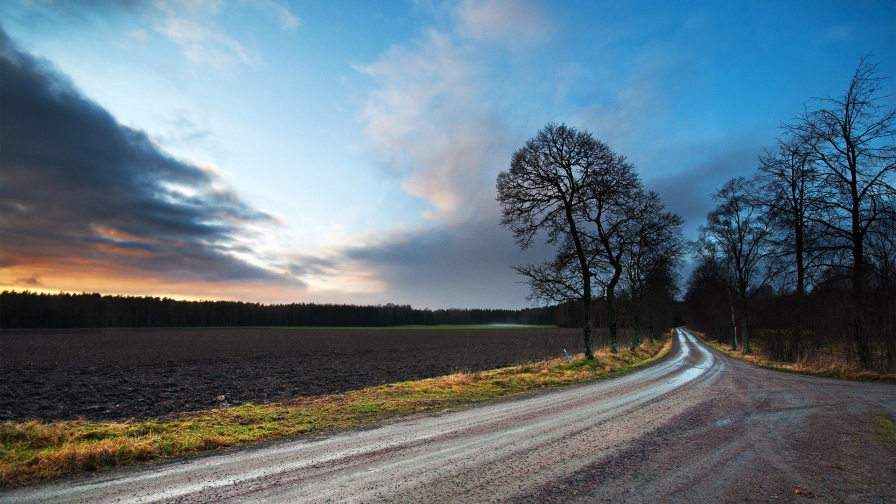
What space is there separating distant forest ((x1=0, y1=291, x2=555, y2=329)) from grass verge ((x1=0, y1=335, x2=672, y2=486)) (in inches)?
3137

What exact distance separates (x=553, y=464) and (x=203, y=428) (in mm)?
6643

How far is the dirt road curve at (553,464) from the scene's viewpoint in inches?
159

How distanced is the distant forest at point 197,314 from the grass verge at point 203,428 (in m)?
79.7

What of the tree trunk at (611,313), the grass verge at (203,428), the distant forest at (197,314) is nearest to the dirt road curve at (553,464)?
the grass verge at (203,428)

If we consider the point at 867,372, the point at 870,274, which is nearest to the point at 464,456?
the point at 867,372

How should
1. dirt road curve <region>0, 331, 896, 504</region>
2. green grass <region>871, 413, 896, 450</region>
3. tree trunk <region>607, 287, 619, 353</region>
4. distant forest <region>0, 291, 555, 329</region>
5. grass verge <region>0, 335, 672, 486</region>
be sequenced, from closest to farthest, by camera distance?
dirt road curve <region>0, 331, 896, 504</region>
grass verge <region>0, 335, 672, 486</region>
green grass <region>871, 413, 896, 450</region>
tree trunk <region>607, 287, 619, 353</region>
distant forest <region>0, 291, 555, 329</region>

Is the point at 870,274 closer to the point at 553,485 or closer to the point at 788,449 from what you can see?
the point at 788,449

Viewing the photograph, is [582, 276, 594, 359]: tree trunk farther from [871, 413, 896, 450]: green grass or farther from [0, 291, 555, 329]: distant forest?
[0, 291, 555, 329]: distant forest

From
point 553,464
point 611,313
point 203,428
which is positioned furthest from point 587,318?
point 203,428

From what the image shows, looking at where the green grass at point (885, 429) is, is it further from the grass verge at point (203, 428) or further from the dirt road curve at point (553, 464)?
the grass verge at point (203, 428)

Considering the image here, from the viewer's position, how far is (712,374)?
14.9 m

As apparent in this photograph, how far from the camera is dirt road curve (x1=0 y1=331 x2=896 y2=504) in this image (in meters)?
4.03

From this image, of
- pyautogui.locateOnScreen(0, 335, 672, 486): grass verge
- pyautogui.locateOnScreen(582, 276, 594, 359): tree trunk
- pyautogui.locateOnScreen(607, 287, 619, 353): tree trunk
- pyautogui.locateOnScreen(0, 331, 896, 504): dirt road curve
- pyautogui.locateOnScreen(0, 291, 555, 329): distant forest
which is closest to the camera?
pyautogui.locateOnScreen(0, 331, 896, 504): dirt road curve

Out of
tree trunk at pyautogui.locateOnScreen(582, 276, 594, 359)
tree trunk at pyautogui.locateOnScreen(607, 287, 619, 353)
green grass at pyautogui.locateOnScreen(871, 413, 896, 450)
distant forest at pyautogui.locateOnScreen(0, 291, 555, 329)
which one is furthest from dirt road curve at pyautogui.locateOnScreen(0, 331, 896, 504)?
distant forest at pyautogui.locateOnScreen(0, 291, 555, 329)
